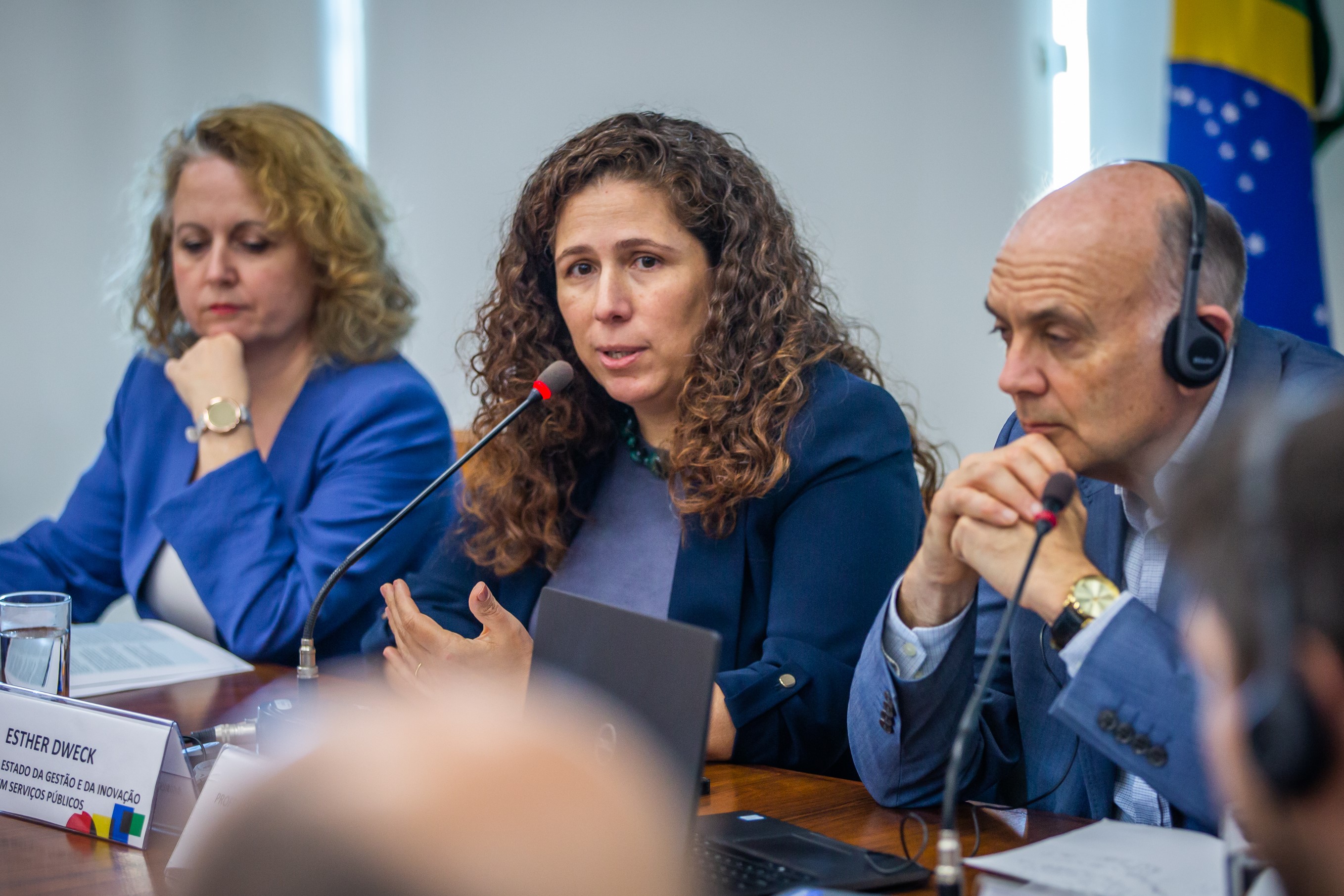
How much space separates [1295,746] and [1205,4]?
2208mm

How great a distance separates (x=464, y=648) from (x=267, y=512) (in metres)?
0.83

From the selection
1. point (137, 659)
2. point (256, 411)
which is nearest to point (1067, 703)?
point (137, 659)

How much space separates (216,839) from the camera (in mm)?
377

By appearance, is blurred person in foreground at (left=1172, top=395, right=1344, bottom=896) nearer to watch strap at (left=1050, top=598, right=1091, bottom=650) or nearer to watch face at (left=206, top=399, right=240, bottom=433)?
watch strap at (left=1050, top=598, right=1091, bottom=650)

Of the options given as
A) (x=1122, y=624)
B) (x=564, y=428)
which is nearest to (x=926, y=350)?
(x=564, y=428)

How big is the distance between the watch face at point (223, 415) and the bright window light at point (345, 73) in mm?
1533

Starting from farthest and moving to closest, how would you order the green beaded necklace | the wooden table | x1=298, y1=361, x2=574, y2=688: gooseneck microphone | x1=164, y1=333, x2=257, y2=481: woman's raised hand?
x1=164, y1=333, x2=257, y2=481: woman's raised hand, the green beaded necklace, x1=298, y1=361, x2=574, y2=688: gooseneck microphone, the wooden table

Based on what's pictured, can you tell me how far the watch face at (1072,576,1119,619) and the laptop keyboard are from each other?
332 mm

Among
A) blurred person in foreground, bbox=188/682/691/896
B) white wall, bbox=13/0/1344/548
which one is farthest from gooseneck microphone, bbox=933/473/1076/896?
white wall, bbox=13/0/1344/548

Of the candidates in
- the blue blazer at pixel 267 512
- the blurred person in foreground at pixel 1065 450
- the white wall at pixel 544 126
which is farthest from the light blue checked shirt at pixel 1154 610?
the white wall at pixel 544 126

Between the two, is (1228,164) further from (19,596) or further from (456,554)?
(19,596)

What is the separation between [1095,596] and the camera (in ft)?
3.33

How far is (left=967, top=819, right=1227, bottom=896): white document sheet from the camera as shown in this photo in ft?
2.78

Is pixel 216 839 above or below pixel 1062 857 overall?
above
